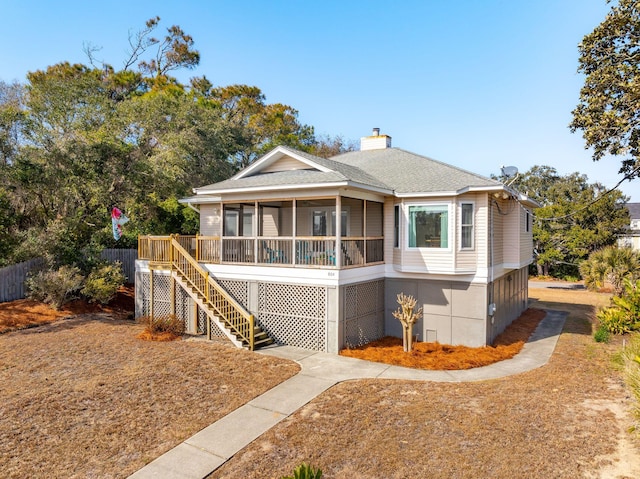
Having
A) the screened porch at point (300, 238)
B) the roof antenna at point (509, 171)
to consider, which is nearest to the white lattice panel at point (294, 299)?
the screened porch at point (300, 238)

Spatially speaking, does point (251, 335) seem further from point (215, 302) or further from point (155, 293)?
point (155, 293)

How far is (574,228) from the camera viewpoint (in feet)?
109

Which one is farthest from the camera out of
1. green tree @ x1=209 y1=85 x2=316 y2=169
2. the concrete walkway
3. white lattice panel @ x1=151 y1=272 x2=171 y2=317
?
green tree @ x1=209 y1=85 x2=316 y2=169

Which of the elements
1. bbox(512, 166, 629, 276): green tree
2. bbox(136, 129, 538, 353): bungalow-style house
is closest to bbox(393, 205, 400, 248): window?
bbox(136, 129, 538, 353): bungalow-style house

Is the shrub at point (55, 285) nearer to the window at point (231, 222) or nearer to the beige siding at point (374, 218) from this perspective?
the window at point (231, 222)

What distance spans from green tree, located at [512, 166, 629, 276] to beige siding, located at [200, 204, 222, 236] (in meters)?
25.8

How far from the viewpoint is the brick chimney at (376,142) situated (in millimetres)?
19016

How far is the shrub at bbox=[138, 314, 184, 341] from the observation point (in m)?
13.2

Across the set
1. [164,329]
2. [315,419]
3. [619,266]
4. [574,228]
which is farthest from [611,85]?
[574,228]

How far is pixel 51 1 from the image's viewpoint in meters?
16.1

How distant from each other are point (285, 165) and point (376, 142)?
6157 mm

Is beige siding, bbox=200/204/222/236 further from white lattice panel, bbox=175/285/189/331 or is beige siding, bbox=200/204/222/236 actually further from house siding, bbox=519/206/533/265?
house siding, bbox=519/206/533/265

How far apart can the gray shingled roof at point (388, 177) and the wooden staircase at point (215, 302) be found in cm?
276

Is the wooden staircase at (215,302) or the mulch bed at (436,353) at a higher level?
the wooden staircase at (215,302)
